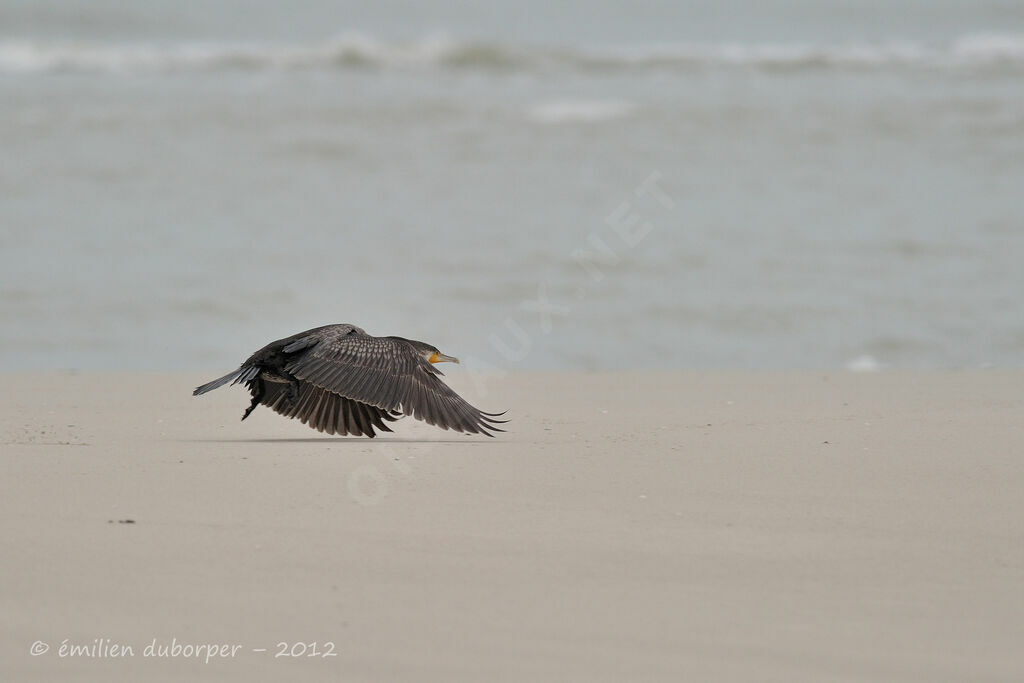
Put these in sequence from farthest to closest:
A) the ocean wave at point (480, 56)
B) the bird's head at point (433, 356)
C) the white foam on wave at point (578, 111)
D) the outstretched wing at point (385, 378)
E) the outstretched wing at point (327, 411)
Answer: the ocean wave at point (480, 56)
the white foam on wave at point (578, 111)
the outstretched wing at point (327, 411)
the bird's head at point (433, 356)
the outstretched wing at point (385, 378)

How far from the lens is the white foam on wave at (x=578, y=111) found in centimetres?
1828

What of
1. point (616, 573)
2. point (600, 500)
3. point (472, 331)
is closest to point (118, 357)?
point (472, 331)

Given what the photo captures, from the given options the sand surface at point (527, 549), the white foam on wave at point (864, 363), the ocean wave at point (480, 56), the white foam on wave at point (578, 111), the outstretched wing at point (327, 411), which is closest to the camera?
the sand surface at point (527, 549)

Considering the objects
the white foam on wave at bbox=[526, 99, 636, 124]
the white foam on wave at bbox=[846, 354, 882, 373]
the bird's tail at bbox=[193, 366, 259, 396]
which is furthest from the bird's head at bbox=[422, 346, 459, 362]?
the white foam on wave at bbox=[526, 99, 636, 124]

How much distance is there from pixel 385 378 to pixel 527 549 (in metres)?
1.99

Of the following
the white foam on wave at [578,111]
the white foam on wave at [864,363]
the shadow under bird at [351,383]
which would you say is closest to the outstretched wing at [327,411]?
the shadow under bird at [351,383]

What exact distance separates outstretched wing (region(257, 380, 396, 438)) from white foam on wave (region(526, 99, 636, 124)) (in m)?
11.9

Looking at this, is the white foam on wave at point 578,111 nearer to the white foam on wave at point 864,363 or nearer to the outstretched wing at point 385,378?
the white foam on wave at point 864,363

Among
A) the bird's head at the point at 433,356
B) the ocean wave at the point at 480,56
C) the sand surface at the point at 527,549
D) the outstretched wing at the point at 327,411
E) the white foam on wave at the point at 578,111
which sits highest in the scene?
the ocean wave at the point at 480,56

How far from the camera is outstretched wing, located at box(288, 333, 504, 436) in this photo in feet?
20.2

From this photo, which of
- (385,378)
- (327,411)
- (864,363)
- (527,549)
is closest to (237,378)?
(327,411)

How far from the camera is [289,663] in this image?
3447 millimetres

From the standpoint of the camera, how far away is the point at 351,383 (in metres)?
6.18

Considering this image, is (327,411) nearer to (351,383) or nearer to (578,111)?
(351,383)
